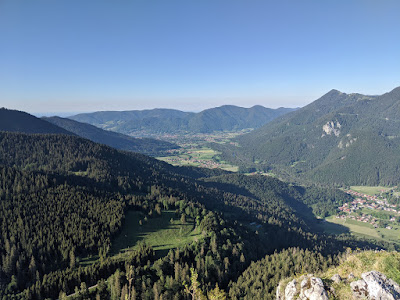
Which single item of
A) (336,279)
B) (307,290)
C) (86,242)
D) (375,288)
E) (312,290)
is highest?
(375,288)

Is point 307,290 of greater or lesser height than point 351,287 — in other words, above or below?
below

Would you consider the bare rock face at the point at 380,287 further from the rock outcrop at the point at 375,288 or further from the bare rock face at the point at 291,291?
the bare rock face at the point at 291,291

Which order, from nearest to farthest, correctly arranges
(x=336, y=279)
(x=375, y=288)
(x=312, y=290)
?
1. (x=375, y=288)
2. (x=312, y=290)
3. (x=336, y=279)

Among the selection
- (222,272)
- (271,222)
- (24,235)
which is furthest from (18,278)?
(271,222)

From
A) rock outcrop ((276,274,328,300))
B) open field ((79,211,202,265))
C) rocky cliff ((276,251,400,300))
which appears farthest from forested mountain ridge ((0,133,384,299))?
rocky cliff ((276,251,400,300))

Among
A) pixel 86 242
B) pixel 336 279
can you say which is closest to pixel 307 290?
pixel 336 279

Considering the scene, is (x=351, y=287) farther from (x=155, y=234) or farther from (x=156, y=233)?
(x=156, y=233)

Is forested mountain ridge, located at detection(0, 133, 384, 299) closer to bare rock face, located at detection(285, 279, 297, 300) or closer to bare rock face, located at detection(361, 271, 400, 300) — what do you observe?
bare rock face, located at detection(285, 279, 297, 300)
